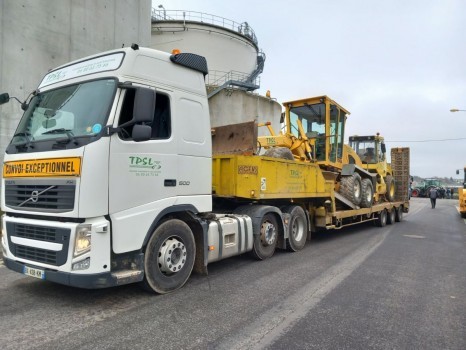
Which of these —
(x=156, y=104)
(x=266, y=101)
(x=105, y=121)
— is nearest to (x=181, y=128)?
(x=156, y=104)

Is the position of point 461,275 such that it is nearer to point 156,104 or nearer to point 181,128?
point 181,128

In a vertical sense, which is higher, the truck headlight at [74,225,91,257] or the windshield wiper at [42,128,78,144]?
the windshield wiper at [42,128,78,144]

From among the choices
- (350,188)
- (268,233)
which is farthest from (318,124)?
(268,233)

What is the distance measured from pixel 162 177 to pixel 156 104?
0.96m

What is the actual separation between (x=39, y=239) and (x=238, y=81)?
91.1 feet

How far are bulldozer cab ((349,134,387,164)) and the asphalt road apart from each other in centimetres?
818

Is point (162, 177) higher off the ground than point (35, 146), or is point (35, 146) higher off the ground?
point (35, 146)

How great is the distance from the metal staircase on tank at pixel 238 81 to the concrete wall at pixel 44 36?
10165 millimetres

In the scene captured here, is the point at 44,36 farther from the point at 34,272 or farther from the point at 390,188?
the point at 390,188

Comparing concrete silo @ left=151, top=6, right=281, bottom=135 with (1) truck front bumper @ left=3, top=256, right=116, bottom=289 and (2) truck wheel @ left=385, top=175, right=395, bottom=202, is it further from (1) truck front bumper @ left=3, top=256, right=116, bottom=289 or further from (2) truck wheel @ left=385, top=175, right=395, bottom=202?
(1) truck front bumper @ left=3, top=256, right=116, bottom=289

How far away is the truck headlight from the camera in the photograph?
3932 mm

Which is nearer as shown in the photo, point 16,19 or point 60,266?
point 60,266

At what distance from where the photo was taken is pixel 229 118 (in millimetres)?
27703

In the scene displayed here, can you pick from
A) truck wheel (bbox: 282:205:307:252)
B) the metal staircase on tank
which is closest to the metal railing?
the metal staircase on tank
